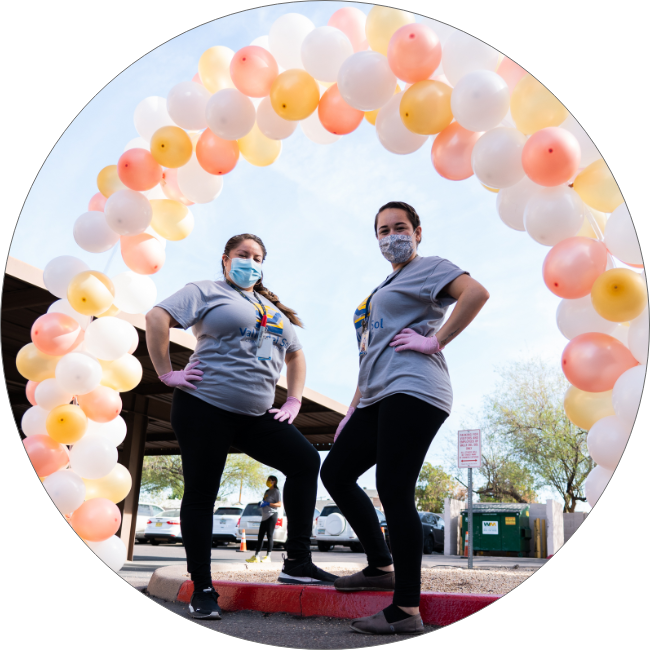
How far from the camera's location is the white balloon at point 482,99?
2121mm

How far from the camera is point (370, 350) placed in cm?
208

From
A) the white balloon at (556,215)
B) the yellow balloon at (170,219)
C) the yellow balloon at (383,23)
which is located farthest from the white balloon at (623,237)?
the yellow balloon at (170,219)

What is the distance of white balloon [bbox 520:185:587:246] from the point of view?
2.06 m

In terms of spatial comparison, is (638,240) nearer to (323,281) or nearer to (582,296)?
(582,296)

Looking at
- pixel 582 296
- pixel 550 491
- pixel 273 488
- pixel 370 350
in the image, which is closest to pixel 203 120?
pixel 370 350

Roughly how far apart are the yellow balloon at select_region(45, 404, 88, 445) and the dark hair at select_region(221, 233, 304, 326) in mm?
1124

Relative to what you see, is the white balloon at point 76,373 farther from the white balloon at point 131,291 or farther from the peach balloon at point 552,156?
the peach balloon at point 552,156

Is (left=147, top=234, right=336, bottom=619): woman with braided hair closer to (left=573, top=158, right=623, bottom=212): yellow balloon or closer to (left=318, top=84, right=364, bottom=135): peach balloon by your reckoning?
(left=318, top=84, right=364, bottom=135): peach balloon

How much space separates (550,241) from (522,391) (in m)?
2.59

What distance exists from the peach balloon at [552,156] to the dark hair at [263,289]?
3.86 feet

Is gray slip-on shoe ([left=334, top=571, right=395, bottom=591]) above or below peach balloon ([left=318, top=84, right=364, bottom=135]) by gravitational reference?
→ below

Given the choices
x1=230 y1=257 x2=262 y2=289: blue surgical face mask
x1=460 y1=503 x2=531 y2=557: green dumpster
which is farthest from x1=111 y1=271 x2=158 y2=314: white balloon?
x1=460 y1=503 x2=531 y2=557: green dumpster

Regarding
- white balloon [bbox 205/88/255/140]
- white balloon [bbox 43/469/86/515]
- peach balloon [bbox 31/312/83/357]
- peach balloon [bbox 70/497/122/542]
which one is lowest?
peach balloon [bbox 70/497/122/542]

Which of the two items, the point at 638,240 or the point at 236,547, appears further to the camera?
the point at 236,547
